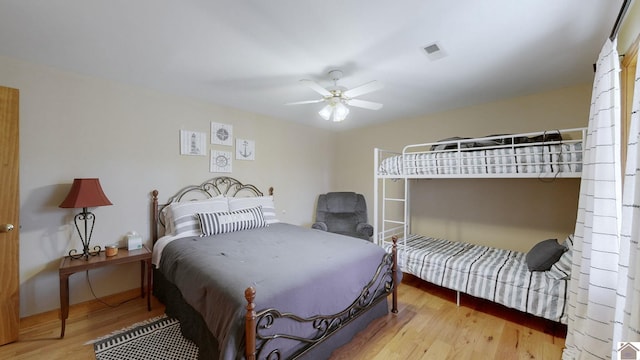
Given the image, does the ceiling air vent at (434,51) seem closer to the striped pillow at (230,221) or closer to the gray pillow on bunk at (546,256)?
the gray pillow on bunk at (546,256)

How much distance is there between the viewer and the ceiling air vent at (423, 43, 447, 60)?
1.97 meters

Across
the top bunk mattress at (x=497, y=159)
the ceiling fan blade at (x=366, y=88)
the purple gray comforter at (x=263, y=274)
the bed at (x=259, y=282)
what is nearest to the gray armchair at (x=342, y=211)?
the top bunk mattress at (x=497, y=159)

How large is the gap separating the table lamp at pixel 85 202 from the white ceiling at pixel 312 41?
1118 mm

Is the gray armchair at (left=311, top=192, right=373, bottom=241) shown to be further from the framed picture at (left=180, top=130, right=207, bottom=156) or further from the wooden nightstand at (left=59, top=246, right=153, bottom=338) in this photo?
the wooden nightstand at (left=59, top=246, right=153, bottom=338)

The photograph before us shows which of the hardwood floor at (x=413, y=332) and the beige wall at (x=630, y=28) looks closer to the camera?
the beige wall at (x=630, y=28)

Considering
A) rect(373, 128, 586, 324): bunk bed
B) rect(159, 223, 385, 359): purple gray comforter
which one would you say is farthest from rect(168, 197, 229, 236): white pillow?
rect(373, 128, 586, 324): bunk bed

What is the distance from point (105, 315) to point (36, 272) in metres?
0.71

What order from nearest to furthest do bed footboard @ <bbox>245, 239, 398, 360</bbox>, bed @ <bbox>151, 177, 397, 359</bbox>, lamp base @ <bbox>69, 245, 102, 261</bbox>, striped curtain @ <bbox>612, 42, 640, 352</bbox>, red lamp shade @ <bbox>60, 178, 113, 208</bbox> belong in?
striped curtain @ <bbox>612, 42, 640, 352</bbox>, bed footboard @ <bbox>245, 239, 398, 360</bbox>, bed @ <bbox>151, 177, 397, 359</bbox>, red lamp shade @ <bbox>60, 178, 113, 208</bbox>, lamp base @ <bbox>69, 245, 102, 261</bbox>

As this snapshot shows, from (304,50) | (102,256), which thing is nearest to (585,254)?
(304,50)

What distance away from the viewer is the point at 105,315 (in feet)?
7.94

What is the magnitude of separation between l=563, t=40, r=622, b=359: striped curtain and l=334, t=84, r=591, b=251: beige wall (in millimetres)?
1664

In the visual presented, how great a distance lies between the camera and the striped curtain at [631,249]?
85 cm

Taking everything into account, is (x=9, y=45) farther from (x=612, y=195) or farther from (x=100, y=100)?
(x=612, y=195)

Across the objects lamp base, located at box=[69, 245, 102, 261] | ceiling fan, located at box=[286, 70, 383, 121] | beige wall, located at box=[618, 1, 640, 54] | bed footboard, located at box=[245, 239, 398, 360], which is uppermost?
beige wall, located at box=[618, 1, 640, 54]
